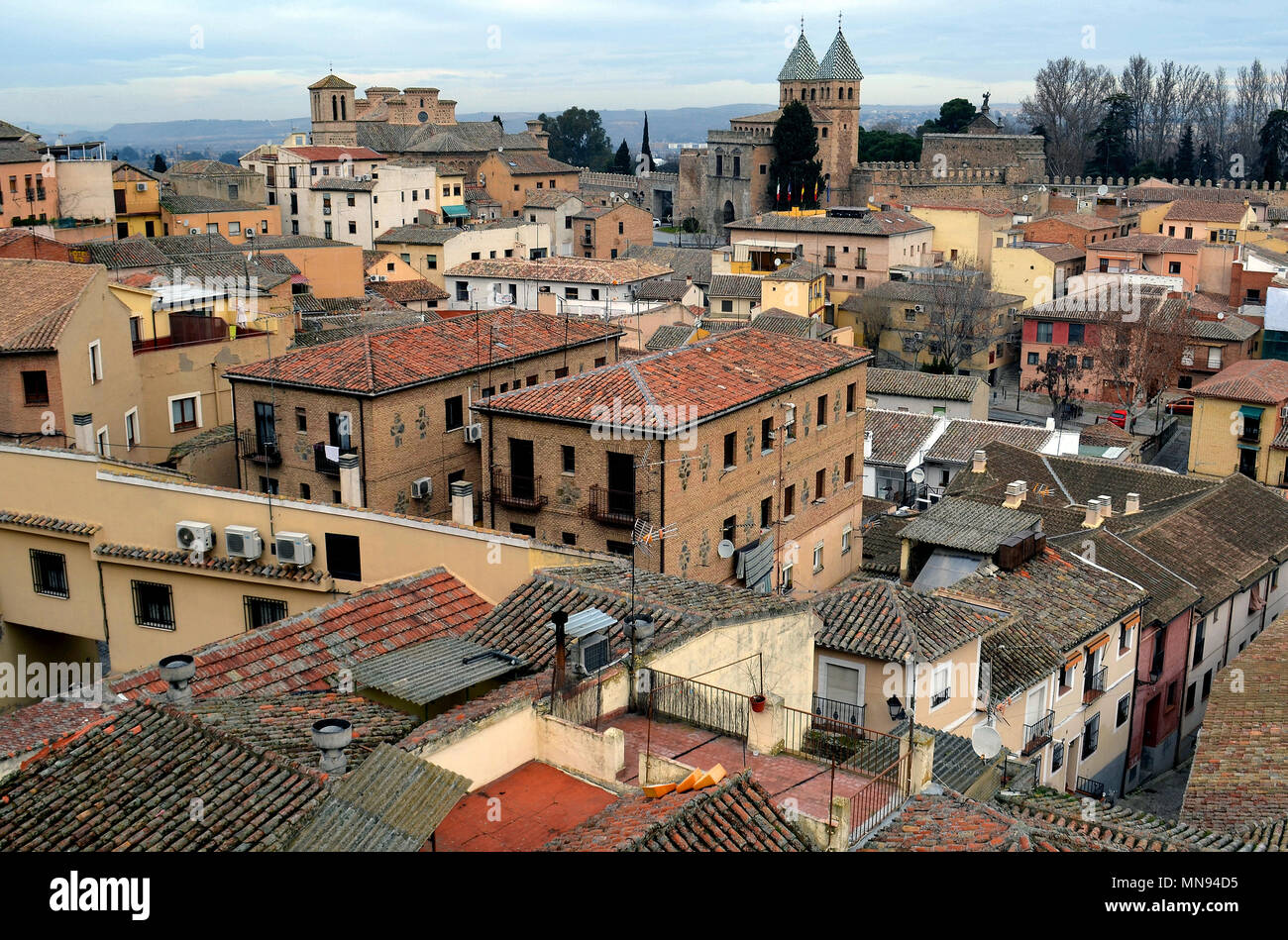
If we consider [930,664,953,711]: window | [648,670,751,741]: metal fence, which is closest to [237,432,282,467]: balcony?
[930,664,953,711]: window

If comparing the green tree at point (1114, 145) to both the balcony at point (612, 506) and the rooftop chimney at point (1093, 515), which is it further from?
the balcony at point (612, 506)

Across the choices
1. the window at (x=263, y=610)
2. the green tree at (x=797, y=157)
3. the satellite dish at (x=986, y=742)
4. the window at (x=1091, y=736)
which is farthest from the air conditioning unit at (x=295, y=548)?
the green tree at (x=797, y=157)

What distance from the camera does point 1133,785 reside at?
83.8 feet

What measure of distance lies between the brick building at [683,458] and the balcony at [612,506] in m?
0.02

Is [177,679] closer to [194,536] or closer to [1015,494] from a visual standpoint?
[194,536]

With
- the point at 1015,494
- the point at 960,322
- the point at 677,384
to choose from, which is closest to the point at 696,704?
the point at 677,384

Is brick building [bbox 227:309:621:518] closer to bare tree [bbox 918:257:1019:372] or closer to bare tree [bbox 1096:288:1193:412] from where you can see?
bare tree [bbox 1096:288:1193:412]

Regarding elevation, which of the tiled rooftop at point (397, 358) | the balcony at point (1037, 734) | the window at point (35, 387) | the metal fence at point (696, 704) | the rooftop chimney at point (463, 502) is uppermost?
the tiled rooftop at point (397, 358)

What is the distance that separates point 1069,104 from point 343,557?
401ft

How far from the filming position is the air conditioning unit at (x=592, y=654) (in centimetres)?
1218
